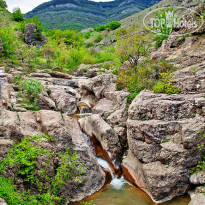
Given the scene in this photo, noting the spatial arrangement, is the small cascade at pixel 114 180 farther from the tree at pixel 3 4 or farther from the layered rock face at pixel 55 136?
the tree at pixel 3 4

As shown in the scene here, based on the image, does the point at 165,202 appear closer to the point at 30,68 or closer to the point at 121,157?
the point at 121,157

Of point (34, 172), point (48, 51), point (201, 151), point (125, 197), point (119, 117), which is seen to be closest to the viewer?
point (34, 172)

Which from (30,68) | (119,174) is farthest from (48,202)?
(30,68)

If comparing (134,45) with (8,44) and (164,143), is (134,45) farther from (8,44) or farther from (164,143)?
(8,44)

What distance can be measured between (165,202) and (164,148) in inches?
113

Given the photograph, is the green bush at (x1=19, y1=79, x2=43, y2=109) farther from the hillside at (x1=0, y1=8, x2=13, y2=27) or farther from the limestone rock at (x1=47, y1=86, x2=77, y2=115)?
the hillside at (x1=0, y1=8, x2=13, y2=27)

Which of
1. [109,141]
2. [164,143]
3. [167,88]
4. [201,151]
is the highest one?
[167,88]

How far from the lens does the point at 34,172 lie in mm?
9766

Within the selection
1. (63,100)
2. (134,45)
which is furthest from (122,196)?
(134,45)

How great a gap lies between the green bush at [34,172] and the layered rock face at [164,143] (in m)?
3.79

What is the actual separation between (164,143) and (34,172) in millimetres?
7378

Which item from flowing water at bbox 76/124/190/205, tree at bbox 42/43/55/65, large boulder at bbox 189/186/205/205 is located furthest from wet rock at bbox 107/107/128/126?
tree at bbox 42/43/55/65

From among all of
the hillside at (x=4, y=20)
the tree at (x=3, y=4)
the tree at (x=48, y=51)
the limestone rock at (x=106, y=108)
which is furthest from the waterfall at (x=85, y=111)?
the tree at (x=3, y=4)

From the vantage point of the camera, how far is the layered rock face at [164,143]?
10648mm
